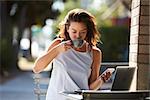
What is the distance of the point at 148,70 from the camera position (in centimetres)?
310

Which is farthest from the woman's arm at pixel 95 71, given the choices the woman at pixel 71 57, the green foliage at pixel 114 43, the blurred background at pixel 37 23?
the green foliage at pixel 114 43

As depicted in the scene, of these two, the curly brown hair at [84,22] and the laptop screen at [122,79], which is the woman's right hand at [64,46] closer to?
the curly brown hair at [84,22]

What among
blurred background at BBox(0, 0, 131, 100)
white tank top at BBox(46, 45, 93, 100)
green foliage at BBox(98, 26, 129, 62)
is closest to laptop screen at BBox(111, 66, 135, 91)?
white tank top at BBox(46, 45, 93, 100)

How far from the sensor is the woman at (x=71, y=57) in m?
2.78

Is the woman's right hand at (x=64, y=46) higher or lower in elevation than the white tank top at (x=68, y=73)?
higher

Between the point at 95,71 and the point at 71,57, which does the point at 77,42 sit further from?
the point at 95,71

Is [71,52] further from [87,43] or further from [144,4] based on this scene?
[144,4]

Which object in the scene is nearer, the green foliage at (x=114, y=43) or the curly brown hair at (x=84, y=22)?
the curly brown hair at (x=84, y=22)

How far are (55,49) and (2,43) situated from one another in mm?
16460

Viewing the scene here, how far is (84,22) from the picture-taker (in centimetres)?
279

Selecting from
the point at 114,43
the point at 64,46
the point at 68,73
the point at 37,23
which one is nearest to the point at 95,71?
the point at 68,73

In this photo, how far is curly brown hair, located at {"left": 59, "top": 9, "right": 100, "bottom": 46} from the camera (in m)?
2.80

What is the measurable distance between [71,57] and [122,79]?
1.24ft

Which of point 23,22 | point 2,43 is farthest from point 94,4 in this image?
point 2,43
